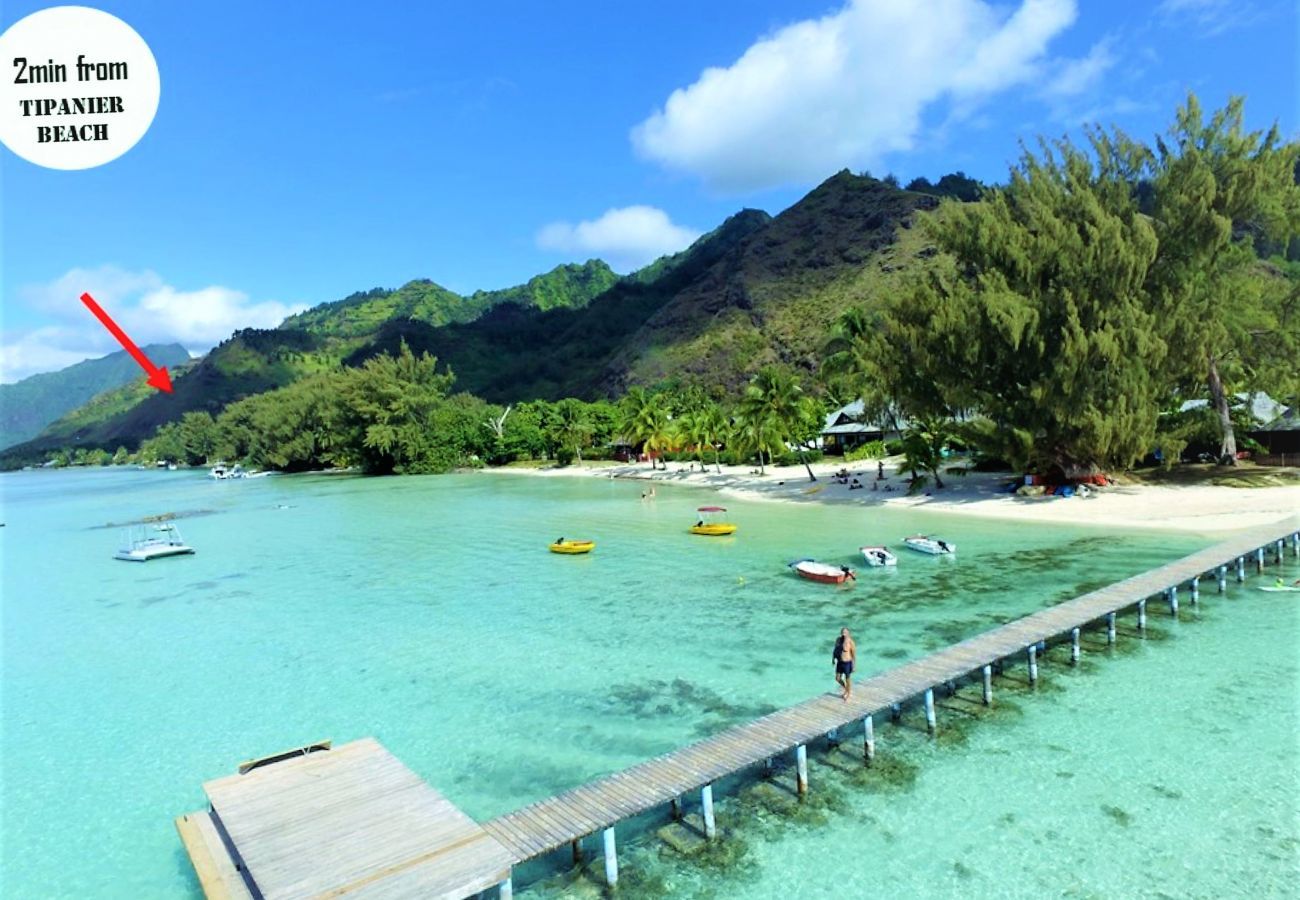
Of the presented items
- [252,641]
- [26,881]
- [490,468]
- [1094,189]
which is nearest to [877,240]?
[490,468]

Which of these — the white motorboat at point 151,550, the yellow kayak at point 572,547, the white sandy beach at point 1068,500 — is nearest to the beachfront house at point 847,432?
the white sandy beach at point 1068,500

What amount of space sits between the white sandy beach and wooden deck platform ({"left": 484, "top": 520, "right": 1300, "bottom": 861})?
22639 mm

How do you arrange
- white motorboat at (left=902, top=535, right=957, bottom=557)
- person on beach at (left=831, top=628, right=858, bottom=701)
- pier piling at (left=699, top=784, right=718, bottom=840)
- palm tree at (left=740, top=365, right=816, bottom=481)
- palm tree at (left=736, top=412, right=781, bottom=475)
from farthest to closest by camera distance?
palm tree at (left=736, top=412, right=781, bottom=475)
palm tree at (left=740, top=365, right=816, bottom=481)
white motorboat at (left=902, top=535, right=957, bottom=557)
person on beach at (left=831, top=628, right=858, bottom=701)
pier piling at (left=699, top=784, right=718, bottom=840)

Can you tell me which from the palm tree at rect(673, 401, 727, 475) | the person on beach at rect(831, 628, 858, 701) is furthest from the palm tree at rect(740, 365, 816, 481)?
the person on beach at rect(831, 628, 858, 701)

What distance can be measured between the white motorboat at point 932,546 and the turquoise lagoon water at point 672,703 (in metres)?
0.79

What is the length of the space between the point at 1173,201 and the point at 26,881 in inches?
2502

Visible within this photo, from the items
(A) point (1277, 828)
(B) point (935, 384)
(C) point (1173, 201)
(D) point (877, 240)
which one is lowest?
(A) point (1277, 828)

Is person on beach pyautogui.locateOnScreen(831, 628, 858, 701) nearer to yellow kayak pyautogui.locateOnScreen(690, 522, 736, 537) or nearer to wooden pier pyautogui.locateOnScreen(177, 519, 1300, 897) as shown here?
wooden pier pyautogui.locateOnScreen(177, 519, 1300, 897)

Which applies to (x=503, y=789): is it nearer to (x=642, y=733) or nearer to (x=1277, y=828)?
(x=642, y=733)

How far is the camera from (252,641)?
3016 cm

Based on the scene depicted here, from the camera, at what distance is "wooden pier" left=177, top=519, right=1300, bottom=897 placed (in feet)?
36.8

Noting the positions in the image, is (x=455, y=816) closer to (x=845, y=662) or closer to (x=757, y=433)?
(x=845, y=662)

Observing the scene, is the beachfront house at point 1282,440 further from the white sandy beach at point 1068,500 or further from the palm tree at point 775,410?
the palm tree at point 775,410

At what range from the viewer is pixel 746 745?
613 inches
